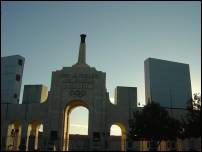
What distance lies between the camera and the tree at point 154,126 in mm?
43500

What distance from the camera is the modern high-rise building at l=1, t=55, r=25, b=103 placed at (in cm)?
9019

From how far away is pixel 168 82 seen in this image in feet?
399

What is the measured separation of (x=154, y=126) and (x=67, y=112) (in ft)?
75.0

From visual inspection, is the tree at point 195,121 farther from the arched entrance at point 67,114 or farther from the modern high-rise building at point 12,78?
the modern high-rise building at point 12,78

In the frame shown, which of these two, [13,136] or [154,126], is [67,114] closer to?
[13,136]

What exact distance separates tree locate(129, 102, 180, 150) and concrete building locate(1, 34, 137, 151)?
426 inches

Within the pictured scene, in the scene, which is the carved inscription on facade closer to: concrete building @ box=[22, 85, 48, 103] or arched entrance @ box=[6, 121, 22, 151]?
arched entrance @ box=[6, 121, 22, 151]

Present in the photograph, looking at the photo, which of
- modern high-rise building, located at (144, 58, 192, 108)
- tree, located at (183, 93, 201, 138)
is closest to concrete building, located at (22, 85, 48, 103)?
tree, located at (183, 93, 201, 138)

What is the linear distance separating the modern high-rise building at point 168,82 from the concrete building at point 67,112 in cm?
5408

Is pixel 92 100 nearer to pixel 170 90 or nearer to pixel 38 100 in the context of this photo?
pixel 38 100

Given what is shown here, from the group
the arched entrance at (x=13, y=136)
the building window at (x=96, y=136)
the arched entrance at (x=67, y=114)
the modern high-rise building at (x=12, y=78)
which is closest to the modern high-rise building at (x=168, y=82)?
the modern high-rise building at (x=12, y=78)

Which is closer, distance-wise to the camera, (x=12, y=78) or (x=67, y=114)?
(x=67, y=114)

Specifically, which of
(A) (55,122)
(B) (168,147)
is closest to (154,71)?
(B) (168,147)

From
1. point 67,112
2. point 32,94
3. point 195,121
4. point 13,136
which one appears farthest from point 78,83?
point 195,121
